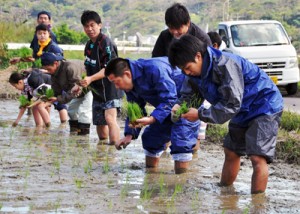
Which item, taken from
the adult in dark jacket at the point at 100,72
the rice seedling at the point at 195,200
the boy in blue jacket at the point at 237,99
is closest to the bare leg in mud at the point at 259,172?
the boy in blue jacket at the point at 237,99

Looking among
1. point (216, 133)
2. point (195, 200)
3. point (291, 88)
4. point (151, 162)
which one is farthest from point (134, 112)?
point (291, 88)

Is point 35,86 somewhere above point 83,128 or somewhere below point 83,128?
above

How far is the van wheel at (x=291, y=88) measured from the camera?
19625mm

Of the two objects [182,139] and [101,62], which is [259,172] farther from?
[101,62]

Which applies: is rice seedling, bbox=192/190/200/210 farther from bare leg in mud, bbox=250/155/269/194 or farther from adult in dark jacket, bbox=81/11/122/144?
adult in dark jacket, bbox=81/11/122/144

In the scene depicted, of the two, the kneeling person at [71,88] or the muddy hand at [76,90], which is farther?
the kneeling person at [71,88]

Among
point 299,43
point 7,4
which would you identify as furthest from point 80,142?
point 7,4

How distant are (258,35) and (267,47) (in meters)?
0.43

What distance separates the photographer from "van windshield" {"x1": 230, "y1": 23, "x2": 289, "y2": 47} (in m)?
19.4

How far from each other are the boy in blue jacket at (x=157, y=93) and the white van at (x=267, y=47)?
458 inches

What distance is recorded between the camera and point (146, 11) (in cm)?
10344

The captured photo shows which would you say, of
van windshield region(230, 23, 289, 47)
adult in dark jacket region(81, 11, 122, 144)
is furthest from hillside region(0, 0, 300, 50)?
adult in dark jacket region(81, 11, 122, 144)

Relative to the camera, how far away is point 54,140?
10.0 meters

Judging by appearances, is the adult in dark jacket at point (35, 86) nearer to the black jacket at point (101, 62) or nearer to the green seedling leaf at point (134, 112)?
the black jacket at point (101, 62)
